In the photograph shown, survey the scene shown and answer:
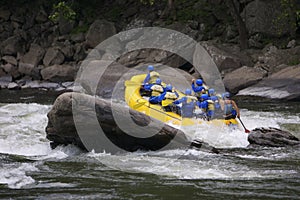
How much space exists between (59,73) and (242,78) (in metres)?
8.37

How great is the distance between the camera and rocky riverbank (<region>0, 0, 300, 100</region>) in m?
20.1

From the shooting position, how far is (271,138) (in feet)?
36.9

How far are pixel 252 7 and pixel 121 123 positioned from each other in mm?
15368

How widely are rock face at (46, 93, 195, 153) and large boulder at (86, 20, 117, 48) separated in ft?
51.2

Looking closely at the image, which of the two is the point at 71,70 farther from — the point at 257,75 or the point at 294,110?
the point at 294,110

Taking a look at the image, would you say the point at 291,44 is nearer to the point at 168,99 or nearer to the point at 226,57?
the point at 226,57

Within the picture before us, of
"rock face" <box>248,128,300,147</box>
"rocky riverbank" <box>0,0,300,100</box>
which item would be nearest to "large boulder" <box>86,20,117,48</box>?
"rocky riverbank" <box>0,0,300,100</box>

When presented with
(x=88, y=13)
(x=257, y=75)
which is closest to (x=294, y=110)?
(x=257, y=75)

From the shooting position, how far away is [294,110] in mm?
16062

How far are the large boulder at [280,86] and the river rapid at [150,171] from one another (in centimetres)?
546

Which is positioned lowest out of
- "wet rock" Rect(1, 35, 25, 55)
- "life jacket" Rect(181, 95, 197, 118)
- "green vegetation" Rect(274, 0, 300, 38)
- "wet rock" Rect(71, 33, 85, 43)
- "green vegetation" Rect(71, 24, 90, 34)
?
Result: "life jacket" Rect(181, 95, 197, 118)

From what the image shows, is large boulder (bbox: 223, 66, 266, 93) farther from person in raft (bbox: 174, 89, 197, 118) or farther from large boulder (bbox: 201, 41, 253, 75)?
person in raft (bbox: 174, 89, 197, 118)

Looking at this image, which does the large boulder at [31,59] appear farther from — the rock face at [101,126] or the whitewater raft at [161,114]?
the rock face at [101,126]

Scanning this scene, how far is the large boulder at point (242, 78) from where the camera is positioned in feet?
65.0
